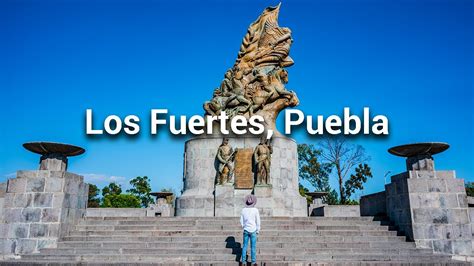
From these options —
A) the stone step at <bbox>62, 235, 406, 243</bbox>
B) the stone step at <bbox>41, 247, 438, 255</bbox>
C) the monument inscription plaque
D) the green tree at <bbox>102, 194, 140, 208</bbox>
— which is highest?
the monument inscription plaque

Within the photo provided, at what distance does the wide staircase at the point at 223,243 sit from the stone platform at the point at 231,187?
13.0ft

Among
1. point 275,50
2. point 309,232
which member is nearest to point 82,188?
point 309,232

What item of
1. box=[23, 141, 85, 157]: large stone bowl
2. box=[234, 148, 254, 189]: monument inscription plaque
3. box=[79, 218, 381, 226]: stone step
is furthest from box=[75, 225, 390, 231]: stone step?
box=[234, 148, 254, 189]: monument inscription plaque

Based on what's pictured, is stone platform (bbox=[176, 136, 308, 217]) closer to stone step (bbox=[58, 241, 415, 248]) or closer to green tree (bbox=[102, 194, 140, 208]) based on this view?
stone step (bbox=[58, 241, 415, 248])

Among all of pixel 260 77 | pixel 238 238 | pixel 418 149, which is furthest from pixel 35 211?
pixel 260 77

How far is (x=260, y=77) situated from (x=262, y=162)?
5.95 meters

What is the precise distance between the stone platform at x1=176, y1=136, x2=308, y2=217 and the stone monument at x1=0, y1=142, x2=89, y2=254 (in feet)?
19.8

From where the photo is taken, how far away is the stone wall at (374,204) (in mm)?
11941

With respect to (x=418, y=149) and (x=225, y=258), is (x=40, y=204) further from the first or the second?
(x=418, y=149)

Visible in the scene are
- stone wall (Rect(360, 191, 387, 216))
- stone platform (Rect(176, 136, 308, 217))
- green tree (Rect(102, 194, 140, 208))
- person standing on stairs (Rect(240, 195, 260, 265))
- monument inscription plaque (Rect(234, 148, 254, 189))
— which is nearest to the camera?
Answer: person standing on stairs (Rect(240, 195, 260, 265))

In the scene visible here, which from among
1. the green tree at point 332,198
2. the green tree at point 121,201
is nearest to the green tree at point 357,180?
the green tree at point 332,198

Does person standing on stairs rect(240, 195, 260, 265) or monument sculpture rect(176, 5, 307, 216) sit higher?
monument sculpture rect(176, 5, 307, 216)

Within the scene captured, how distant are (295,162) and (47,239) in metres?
11.4

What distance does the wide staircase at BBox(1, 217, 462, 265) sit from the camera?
28.1ft
